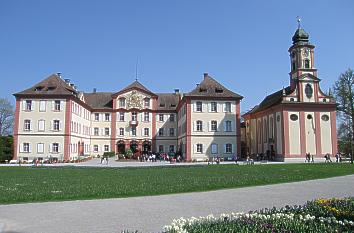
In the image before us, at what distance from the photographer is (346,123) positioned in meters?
46.9

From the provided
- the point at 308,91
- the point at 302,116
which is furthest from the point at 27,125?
the point at 308,91

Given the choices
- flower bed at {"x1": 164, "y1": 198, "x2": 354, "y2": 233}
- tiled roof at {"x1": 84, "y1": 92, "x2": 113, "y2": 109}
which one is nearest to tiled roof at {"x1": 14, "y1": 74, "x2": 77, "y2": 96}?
tiled roof at {"x1": 84, "y1": 92, "x2": 113, "y2": 109}

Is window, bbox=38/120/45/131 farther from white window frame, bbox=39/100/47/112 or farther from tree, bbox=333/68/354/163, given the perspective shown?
tree, bbox=333/68/354/163

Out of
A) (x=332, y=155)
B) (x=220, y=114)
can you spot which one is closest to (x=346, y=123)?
(x=332, y=155)

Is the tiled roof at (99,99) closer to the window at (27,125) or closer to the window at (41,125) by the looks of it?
the window at (41,125)

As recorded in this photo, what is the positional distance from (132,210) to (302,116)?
135 feet

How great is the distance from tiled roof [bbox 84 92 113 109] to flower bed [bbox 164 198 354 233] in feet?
193

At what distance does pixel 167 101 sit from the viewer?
222 feet

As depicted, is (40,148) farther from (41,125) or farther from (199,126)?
(199,126)

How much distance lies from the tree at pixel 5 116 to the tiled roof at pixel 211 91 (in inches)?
1399

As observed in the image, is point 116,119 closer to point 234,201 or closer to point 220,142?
point 220,142

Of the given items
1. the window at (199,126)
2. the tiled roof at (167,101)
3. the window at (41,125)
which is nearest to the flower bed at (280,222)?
the window at (199,126)

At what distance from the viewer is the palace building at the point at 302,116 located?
46344mm

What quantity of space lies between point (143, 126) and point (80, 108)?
12.6m
